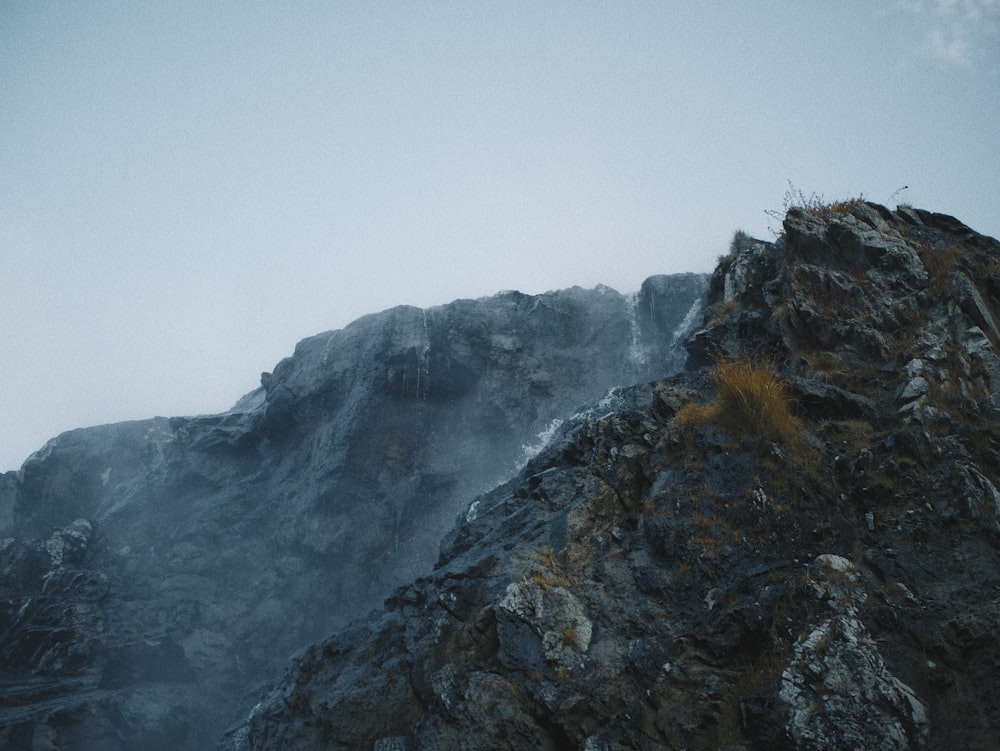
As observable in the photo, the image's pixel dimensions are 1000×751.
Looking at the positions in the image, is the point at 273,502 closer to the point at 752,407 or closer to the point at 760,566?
the point at 752,407

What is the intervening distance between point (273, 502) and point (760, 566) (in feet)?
78.8

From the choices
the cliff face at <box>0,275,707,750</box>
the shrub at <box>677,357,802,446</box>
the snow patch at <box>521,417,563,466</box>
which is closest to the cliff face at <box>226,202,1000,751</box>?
the shrub at <box>677,357,802,446</box>

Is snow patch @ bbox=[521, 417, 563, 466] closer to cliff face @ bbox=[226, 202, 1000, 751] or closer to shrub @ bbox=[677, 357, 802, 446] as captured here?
cliff face @ bbox=[226, 202, 1000, 751]

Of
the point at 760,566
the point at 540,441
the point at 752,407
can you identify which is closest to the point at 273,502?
the point at 540,441

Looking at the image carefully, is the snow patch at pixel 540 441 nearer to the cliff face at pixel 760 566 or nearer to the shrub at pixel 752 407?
Answer: the cliff face at pixel 760 566

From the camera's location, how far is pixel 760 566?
771cm

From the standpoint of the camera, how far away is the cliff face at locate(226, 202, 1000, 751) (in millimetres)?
6270

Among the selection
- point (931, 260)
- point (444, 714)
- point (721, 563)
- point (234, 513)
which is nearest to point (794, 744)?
point (721, 563)

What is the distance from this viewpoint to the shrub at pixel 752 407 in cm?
900

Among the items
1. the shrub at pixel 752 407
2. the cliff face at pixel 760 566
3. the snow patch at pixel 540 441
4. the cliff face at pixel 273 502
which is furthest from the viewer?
the snow patch at pixel 540 441

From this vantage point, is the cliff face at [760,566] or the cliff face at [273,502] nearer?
the cliff face at [760,566]

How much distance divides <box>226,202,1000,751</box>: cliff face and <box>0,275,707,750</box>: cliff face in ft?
36.5

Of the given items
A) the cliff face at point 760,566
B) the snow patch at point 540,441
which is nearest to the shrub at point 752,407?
the cliff face at point 760,566

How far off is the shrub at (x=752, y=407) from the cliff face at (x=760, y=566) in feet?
0.13
